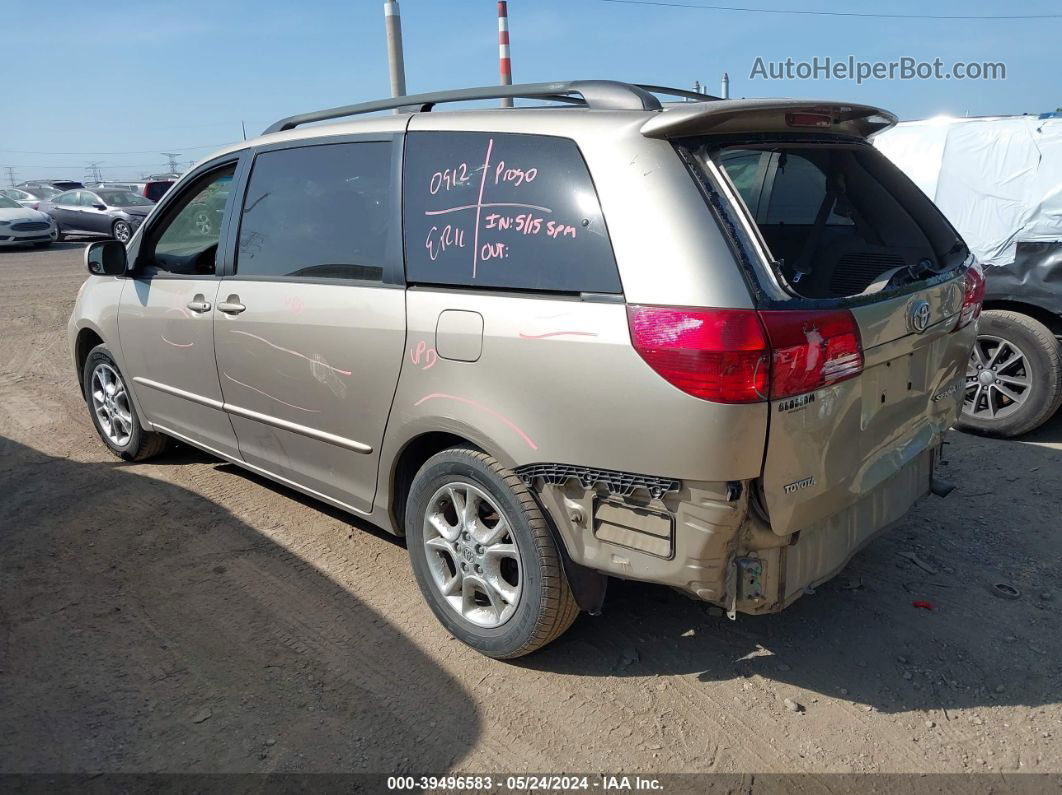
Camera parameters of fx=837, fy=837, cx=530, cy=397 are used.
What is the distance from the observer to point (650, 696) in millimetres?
2881

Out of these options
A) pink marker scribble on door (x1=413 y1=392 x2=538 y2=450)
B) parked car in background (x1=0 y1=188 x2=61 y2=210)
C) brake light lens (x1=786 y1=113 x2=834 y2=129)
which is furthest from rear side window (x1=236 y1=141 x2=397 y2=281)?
parked car in background (x1=0 y1=188 x2=61 y2=210)

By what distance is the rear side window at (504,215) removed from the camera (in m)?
2.60

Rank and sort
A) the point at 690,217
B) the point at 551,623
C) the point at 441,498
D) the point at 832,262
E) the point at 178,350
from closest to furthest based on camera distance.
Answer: the point at 690,217
the point at 551,623
the point at 441,498
the point at 832,262
the point at 178,350

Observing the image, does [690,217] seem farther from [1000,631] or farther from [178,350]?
[178,350]

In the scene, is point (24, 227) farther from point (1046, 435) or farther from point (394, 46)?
point (1046, 435)

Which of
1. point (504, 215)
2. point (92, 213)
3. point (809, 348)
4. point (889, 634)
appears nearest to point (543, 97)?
point (504, 215)

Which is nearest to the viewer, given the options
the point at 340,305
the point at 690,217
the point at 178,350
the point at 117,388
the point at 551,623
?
the point at 690,217

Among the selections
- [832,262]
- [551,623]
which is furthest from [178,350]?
[832,262]

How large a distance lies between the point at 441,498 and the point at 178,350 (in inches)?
78.3

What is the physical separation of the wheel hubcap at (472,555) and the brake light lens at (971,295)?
1.89 metres

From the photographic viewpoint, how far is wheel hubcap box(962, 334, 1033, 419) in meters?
5.16

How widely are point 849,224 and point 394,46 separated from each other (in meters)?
7.27

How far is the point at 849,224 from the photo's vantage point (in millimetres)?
3512

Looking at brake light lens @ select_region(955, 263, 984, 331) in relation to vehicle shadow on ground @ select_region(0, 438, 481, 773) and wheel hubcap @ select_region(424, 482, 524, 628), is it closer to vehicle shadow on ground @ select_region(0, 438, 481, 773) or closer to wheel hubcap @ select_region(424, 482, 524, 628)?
wheel hubcap @ select_region(424, 482, 524, 628)
